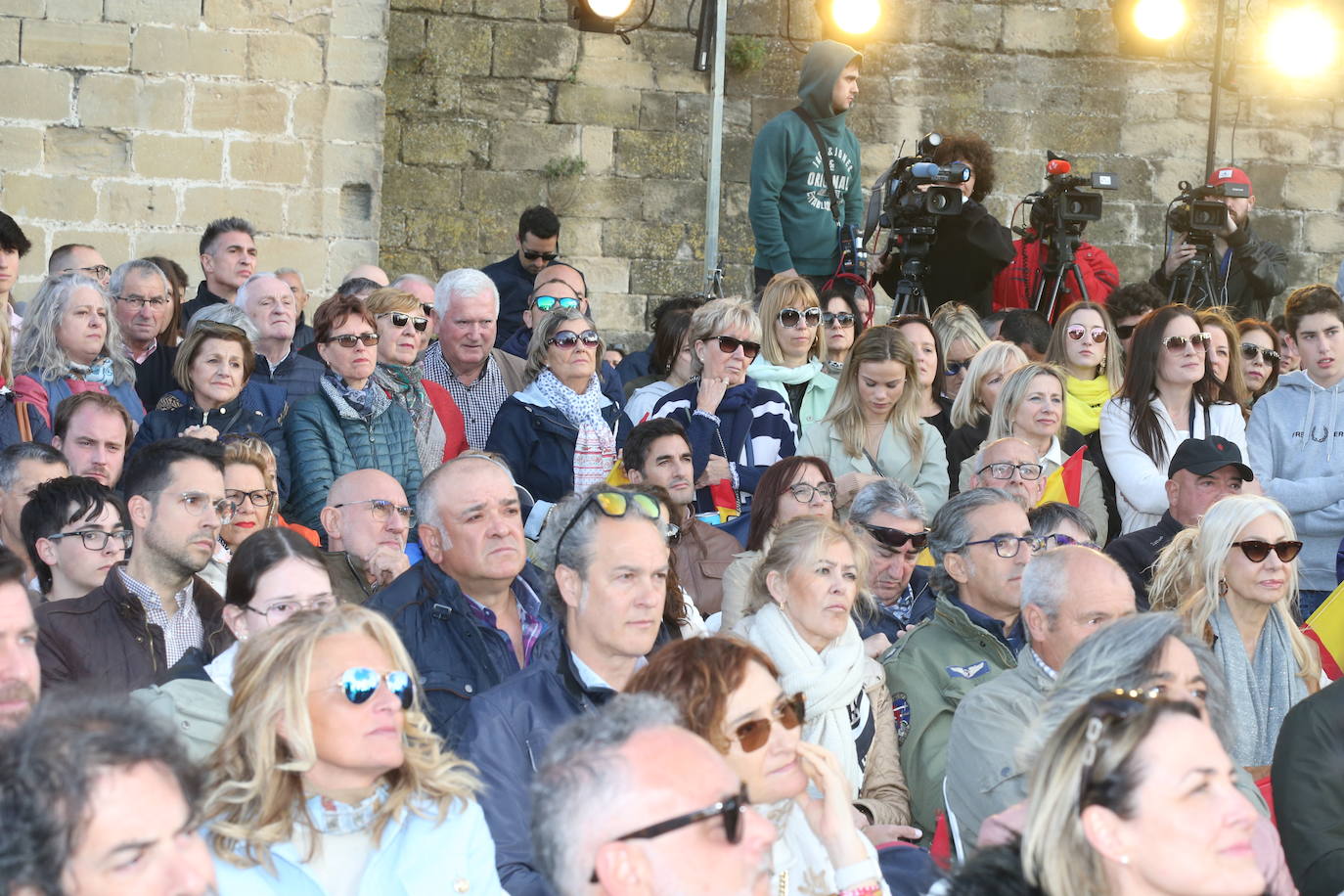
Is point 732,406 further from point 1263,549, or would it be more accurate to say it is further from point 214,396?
point 1263,549

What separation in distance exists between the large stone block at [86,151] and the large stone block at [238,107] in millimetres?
375

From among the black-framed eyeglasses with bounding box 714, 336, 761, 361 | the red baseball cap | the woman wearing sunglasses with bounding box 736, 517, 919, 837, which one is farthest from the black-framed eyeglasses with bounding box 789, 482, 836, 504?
the red baseball cap

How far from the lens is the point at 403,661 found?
10.4 feet

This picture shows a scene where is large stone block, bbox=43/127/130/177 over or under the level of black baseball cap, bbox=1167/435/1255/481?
over

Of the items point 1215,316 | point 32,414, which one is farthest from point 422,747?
point 1215,316

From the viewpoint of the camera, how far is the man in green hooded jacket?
8445mm

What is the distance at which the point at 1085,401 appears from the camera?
7164mm

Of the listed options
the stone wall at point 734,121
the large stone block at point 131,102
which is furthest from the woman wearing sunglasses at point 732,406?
the stone wall at point 734,121

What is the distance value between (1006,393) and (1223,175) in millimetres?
3327

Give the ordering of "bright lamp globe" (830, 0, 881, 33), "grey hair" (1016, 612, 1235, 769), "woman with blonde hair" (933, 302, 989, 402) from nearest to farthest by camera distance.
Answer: "grey hair" (1016, 612, 1235, 769) < "woman with blonde hair" (933, 302, 989, 402) < "bright lamp globe" (830, 0, 881, 33)

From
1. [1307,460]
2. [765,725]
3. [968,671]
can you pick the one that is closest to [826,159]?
[1307,460]

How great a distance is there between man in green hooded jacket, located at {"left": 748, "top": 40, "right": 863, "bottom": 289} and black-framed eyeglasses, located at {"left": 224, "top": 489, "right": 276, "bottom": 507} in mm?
3827

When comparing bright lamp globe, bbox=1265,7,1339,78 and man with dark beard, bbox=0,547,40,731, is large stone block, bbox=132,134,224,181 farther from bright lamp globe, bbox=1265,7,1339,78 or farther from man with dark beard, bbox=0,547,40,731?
bright lamp globe, bbox=1265,7,1339,78

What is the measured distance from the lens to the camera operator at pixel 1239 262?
8938mm
